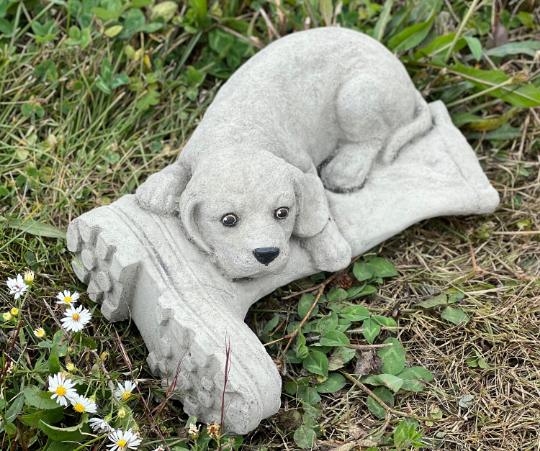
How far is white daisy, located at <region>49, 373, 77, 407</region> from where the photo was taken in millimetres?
2279

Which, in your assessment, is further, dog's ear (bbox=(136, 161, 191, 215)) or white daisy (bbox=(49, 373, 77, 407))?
dog's ear (bbox=(136, 161, 191, 215))

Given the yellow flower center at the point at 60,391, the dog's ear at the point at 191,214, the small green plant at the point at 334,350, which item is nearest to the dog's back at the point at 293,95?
the dog's ear at the point at 191,214

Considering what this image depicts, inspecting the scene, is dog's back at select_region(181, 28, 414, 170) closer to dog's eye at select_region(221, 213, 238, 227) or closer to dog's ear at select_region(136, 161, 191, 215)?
dog's ear at select_region(136, 161, 191, 215)

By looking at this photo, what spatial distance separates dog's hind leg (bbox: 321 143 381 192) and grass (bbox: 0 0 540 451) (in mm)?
400

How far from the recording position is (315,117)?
3.07 meters

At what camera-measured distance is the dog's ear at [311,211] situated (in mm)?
2793

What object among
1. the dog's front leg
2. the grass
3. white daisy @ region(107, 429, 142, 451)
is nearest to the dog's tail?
the grass

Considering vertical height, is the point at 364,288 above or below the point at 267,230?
below

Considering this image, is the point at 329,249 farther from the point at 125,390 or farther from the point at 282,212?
the point at 125,390

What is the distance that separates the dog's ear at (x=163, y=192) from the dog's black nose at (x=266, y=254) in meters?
0.44

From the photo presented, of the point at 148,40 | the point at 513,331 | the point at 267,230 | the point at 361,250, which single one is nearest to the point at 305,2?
the point at 148,40

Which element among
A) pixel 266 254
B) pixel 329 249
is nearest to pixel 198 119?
pixel 329 249

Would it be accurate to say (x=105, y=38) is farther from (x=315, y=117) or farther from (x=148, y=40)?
(x=315, y=117)

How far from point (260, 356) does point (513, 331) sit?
116 cm
